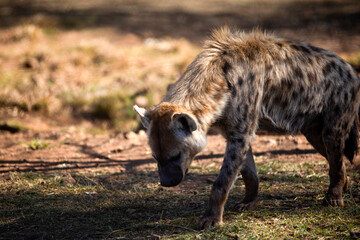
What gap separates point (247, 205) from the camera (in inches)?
120

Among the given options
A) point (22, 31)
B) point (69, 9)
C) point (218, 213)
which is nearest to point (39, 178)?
point (218, 213)

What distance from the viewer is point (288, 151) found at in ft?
14.8

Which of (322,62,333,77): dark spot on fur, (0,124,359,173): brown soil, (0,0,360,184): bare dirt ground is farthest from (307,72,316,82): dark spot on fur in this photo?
(0,0,360,184): bare dirt ground

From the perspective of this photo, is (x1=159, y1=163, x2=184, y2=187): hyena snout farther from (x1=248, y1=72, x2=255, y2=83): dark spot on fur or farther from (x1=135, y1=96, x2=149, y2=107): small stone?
(x1=135, y1=96, x2=149, y2=107): small stone

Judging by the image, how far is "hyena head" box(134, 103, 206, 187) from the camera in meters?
2.67

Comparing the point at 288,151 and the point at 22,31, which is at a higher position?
the point at 22,31

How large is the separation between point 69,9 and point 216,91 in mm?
10935

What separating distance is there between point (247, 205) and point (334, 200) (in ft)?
2.24

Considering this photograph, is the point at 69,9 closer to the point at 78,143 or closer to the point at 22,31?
the point at 22,31

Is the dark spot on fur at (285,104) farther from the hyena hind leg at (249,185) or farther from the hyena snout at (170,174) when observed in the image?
the hyena snout at (170,174)

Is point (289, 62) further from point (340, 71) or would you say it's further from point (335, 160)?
point (335, 160)

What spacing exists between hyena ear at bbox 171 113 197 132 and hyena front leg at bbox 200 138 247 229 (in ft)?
1.13

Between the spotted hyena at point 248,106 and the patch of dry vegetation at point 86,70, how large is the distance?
3.53 metres

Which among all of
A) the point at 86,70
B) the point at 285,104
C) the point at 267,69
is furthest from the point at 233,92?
the point at 86,70
